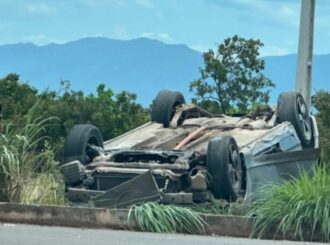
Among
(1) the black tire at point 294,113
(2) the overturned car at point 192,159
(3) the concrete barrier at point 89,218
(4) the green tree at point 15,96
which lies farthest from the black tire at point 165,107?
(3) the concrete barrier at point 89,218

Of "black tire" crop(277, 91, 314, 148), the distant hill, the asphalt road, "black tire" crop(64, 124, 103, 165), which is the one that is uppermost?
the distant hill

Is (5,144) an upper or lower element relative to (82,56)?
lower

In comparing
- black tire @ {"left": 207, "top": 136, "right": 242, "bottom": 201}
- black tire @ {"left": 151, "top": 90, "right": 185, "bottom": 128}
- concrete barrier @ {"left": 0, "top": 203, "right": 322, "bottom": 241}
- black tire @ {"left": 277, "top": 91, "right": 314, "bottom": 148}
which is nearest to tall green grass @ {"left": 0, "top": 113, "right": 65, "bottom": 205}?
concrete barrier @ {"left": 0, "top": 203, "right": 322, "bottom": 241}

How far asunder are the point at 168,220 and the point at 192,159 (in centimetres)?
253

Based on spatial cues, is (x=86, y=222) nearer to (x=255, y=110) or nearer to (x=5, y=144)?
(x=5, y=144)

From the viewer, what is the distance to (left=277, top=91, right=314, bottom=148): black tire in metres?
15.0

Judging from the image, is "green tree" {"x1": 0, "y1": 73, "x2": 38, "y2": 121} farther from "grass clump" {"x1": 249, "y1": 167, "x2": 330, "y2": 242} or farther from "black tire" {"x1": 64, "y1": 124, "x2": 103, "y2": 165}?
"grass clump" {"x1": 249, "y1": 167, "x2": 330, "y2": 242}

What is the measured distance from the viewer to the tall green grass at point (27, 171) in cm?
1166

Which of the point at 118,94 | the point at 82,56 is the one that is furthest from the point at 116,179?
the point at 82,56

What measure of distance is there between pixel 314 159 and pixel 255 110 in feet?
8.22

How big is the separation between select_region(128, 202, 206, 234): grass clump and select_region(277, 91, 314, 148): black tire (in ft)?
15.5

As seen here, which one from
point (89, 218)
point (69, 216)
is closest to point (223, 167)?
point (89, 218)

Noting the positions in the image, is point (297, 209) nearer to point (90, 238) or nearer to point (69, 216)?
point (90, 238)

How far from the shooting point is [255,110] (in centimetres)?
1625
